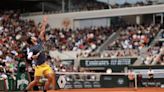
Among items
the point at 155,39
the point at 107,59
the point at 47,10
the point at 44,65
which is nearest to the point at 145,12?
the point at 155,39

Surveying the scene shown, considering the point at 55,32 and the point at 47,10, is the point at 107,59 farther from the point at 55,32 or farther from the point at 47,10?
the point at 47,10

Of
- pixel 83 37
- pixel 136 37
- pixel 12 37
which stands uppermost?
pixel 12 37

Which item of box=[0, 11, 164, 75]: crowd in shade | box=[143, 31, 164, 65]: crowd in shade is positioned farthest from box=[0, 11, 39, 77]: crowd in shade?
box=[143, 31, 164, 65]: crowd in shade

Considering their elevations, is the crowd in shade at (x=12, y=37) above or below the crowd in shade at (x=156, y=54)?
above

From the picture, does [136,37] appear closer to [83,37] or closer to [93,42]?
[93,42]

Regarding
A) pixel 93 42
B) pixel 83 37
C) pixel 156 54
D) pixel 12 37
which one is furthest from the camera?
pixel 83 37

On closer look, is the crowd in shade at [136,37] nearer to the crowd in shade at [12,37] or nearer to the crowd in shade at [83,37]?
the crowd in shade at [83,37]

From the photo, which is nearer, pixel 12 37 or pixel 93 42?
pixel 12 37

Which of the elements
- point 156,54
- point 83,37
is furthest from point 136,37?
point 83,37

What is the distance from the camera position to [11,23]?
39.2 m

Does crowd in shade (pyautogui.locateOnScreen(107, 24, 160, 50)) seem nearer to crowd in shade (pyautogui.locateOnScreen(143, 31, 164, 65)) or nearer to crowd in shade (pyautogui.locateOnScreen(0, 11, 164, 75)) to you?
crowd in shade (pyautogui.locateOnScreen(0, 11, 164, 75))

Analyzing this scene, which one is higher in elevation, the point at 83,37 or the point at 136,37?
the point at 136,37

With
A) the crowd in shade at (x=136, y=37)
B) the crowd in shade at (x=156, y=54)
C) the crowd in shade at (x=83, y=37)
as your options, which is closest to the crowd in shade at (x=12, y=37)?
the crowd in shade at (x=83, y=37)

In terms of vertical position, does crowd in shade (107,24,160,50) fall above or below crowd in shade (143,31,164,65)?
above
